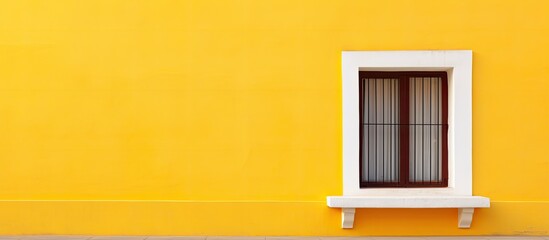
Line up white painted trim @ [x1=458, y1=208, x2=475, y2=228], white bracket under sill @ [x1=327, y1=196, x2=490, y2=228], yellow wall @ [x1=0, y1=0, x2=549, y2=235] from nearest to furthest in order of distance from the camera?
white bracket under sill @ [x1=327, y1=196, x2=490, y2=228], white painted trim @ [x1=458, y1=208, x2=475, y2=228], yellow wall @ [x1=0, y1=0, x2=549, y2=235]

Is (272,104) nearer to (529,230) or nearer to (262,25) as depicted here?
(262,25)

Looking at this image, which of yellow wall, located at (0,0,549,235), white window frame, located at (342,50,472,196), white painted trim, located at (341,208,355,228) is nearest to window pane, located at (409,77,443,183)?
white window frame, located at (342,50,472,196)

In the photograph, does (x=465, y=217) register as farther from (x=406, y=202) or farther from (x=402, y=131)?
(x=402, y=131)

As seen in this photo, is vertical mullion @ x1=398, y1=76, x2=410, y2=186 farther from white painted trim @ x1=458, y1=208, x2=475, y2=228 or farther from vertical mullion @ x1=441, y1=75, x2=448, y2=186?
white painted trim @ x1=458, y1=208, x2=475, y2=228

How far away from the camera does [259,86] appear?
7.73m

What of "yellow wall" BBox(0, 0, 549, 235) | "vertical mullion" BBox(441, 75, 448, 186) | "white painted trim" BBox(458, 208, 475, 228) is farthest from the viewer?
"vertical mullion" BBox(441, 75, 448, 186)

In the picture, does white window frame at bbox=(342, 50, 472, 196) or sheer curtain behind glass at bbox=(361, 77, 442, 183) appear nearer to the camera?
white window frame at bbox=(342, 50, 472, 196)

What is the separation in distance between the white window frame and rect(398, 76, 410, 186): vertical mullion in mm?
354

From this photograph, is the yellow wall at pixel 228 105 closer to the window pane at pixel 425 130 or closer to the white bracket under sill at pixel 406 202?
the white bracket under sill at pixel 406 202

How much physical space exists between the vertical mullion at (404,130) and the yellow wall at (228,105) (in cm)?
51

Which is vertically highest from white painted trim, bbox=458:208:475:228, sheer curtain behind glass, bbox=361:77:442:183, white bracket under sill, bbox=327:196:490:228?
sheer curtain behind glass, bbox=361:77:442:183

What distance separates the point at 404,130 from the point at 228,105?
91.6 inches

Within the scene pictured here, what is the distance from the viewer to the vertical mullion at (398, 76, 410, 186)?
7980mm

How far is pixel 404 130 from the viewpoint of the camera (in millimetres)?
7996
